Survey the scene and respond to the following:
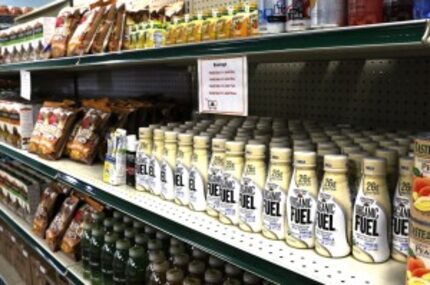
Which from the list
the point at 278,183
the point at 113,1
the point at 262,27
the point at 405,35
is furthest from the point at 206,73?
the point at 113,1

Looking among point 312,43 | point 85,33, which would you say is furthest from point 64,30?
point 312,43

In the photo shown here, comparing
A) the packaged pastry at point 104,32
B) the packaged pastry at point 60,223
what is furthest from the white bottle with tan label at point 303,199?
the packaged pastry at point 60,223

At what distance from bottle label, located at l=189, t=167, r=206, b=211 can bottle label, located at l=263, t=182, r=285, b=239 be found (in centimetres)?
26

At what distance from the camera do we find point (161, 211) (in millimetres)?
1185

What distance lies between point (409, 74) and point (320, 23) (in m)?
0.63

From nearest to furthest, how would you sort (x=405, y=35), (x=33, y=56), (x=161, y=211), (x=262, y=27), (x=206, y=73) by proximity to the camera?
1. (x=405, y=35)
2. (x=262, y=27)
3. (x=206, y=73)
4. (x=161, y=211)
5. (x=33, y=56)

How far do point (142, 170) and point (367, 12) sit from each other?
882 millimetres

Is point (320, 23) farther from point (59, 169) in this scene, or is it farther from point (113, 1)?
point (113, 1)

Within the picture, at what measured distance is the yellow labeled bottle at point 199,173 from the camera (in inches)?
46.0

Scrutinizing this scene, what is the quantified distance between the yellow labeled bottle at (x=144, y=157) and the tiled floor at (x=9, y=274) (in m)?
1.86

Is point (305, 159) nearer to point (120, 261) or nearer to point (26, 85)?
point (120, 261)

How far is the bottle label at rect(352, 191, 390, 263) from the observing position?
0.81m

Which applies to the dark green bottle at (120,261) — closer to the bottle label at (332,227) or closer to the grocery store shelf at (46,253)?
the grocery store shelf at (46,253)

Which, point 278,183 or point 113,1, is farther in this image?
point 113,1
